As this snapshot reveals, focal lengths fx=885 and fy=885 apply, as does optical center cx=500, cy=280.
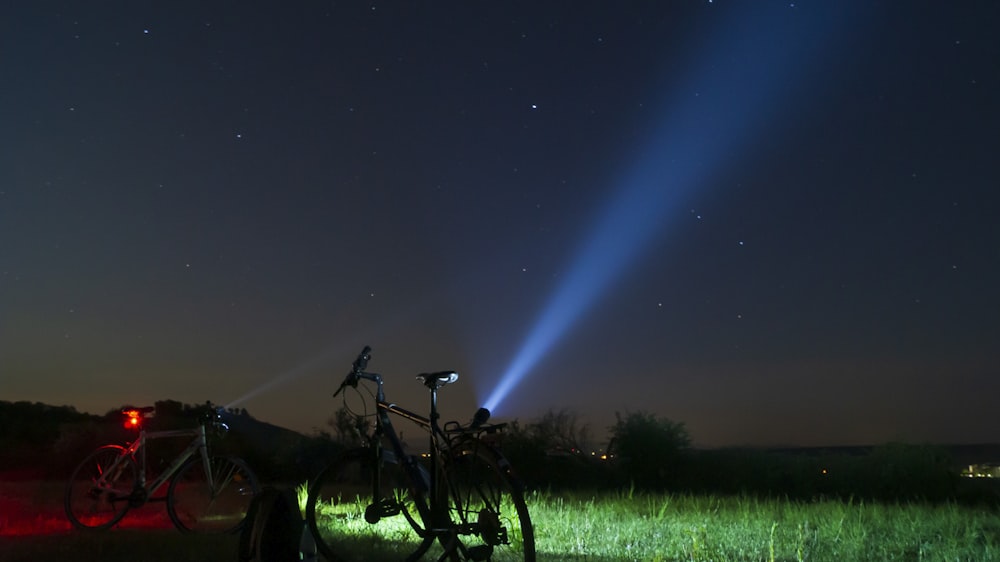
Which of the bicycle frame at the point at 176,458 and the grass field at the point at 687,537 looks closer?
the grass field at the point at 687,537

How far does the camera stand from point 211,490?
847 centimetres

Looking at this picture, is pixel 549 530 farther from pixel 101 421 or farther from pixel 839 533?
pixel 101 421

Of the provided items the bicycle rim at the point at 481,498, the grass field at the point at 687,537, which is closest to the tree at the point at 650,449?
the grass field at the point at 687,537

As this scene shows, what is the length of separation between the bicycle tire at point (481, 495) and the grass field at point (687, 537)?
74 cm

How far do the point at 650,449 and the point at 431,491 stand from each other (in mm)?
9648

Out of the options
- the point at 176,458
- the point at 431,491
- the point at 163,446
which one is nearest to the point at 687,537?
the point at 431,491

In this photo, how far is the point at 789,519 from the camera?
26.7ft

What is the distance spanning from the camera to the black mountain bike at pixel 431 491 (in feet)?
17.9

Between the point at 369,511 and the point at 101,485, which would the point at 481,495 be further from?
the point at 101,485

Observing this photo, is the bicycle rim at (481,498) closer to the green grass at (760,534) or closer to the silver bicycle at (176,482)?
the green grass at (760,534)

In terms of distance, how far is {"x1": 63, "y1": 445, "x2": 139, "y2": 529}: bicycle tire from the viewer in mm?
8812

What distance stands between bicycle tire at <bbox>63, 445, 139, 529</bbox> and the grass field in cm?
23

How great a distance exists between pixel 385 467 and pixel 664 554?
215cm

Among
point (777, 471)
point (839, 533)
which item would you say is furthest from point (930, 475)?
point (839, 533)
